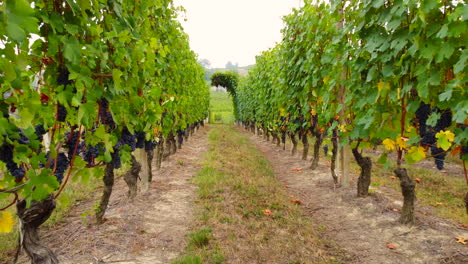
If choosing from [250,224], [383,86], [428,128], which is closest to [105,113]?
[250,224]

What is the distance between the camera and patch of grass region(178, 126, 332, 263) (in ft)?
13.6

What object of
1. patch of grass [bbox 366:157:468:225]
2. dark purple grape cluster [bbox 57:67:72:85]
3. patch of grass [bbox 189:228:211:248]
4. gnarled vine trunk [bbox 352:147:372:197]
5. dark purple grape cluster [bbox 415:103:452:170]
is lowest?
patch of grass [bbox 366:157:468:225]

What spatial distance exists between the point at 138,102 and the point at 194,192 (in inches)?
168

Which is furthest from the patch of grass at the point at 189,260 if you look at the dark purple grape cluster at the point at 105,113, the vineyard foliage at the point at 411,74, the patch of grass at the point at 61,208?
the vineyard foliage at the point at 411,74

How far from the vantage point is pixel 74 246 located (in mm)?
4121

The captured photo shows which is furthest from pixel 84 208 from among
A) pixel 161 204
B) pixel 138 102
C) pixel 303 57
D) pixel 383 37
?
pixel 303 57

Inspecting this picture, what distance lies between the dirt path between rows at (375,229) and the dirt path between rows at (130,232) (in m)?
2.49

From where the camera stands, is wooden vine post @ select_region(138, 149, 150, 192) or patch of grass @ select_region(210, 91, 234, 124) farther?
patch of grass @ select_region(210, 91, 234, 124)

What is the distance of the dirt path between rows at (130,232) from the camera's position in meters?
4.00

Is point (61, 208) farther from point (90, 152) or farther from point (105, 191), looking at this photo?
point (90, 152)

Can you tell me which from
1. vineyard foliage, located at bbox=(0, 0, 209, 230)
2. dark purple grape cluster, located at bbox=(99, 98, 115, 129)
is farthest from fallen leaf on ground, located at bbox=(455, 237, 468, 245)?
dark purple grape cluster, located at bbox=(99, 98, 115, 129)

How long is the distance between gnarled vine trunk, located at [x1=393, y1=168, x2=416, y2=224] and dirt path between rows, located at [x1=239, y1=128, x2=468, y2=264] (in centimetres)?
15

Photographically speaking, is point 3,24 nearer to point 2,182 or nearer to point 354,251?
point 2,182

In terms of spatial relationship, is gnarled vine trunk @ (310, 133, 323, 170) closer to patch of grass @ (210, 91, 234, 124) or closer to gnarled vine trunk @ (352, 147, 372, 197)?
gnarled vine trunk @ (352, 147, 372, 197)
